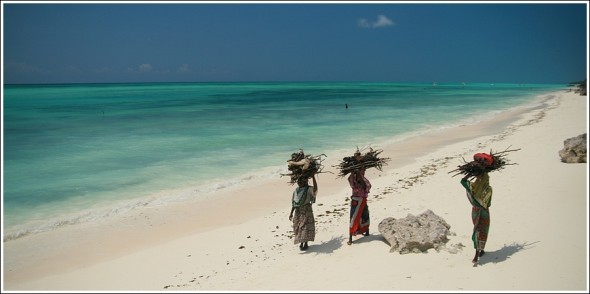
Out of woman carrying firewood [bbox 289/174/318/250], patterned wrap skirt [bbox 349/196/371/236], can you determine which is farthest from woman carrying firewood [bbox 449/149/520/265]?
woman carrying firewood [bbox 289/174/318/250]

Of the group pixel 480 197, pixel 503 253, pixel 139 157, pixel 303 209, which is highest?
pixel 139 157

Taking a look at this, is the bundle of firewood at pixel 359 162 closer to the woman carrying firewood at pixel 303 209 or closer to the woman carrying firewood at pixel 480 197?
the woman carrying firewood at pixel 303 209

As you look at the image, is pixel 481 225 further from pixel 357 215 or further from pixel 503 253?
pixel 357 215

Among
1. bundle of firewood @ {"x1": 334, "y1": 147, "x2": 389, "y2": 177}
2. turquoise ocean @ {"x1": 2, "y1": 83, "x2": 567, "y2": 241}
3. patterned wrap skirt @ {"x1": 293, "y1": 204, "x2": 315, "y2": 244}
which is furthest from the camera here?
turquoise ocean @ {"x1": 2, "y1": 83, "x2": 567, "y2": 241}

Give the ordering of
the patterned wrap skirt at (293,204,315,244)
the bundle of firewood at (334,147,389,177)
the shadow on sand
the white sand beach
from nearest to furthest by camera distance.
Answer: the white sand beach, the shadow on sand, the bundle of firewood at (334,147,389,177), the patterned wrap skirt at (293,204,315,244)

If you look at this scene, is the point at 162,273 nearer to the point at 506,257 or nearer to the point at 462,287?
the point at 462,287

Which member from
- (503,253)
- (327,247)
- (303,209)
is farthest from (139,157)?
(503,253)

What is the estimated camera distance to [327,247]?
23.5 ft

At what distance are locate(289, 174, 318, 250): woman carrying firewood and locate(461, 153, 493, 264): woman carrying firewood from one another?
2574mm

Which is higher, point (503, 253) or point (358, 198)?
point (358, 198)

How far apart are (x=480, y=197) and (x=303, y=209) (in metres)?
2.95

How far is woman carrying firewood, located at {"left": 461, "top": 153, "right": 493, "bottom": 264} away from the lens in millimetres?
5590

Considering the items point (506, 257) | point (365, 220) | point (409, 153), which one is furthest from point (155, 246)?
point (409, 153)

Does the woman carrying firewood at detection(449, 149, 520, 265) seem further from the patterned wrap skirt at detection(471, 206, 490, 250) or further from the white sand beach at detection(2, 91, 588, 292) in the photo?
the white sand beach at detection(2, 91, 588, 292)
